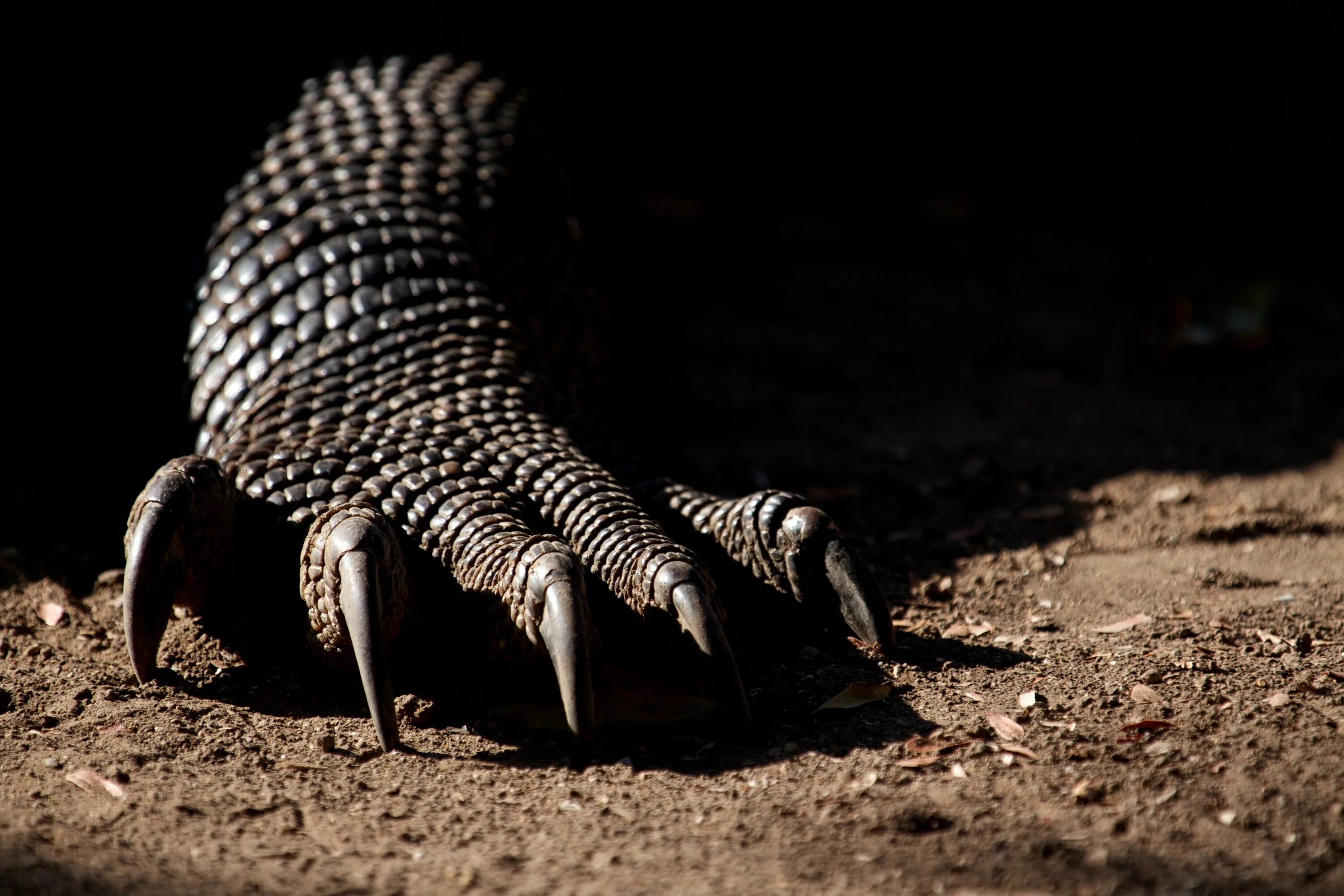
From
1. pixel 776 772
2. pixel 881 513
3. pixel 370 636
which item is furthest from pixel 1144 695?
A: pixel 370 636

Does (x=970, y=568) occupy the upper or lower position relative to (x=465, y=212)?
lower

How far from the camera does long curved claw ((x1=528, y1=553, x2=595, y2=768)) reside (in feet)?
5.62

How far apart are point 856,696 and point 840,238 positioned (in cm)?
353

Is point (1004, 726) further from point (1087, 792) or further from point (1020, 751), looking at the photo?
point (1087, 792)

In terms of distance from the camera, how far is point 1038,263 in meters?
5.02

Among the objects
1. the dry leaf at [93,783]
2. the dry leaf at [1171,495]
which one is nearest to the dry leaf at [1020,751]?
the dry leaf at [93,783]

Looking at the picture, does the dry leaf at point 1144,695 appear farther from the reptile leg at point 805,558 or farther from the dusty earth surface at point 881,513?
the reptile leg at point 805,558

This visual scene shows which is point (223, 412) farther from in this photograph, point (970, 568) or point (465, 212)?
point (970, 568)

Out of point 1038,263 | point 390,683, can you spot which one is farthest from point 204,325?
point 1038,263

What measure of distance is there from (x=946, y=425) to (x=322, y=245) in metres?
1.98

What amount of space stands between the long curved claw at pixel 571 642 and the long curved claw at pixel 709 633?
154 mm

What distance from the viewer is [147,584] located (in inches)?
74.7

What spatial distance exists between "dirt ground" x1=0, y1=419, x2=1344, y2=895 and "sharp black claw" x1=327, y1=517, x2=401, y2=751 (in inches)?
3.1

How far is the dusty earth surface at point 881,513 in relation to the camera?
1522 millimetres
